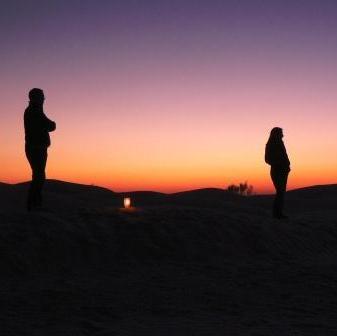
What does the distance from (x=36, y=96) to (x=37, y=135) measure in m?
0.67

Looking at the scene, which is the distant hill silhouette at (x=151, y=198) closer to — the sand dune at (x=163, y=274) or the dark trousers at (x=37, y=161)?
the dark trousers at (x=37, y=161)

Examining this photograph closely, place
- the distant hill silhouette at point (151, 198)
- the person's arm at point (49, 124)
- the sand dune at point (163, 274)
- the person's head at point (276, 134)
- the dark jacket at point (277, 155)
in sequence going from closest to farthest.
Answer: the sand dune at point (163, 274)
the person's arm at point (49, 124)
the dark jacket at point (277, 155)
the person's head at point (276, 134)
the distant hill silhouette at point (151, 198)

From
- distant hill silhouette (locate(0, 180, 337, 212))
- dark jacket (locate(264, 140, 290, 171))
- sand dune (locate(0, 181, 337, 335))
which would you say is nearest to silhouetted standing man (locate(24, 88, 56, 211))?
sand dune (locate(0, 181, 337, 335))

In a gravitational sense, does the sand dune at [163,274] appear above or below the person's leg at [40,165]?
below

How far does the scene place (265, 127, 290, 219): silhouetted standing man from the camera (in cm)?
1342

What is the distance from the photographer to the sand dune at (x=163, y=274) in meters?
6.11

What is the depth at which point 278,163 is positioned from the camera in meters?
13.4

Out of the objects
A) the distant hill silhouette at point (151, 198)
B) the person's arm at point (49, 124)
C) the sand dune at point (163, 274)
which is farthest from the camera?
the distant hill silhouette at point (151, 198)

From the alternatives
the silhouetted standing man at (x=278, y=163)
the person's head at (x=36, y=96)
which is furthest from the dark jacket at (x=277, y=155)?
the person's head at (x=36, y=96)

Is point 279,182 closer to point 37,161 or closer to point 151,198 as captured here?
point 37,161

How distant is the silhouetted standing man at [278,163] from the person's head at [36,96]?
584 cm

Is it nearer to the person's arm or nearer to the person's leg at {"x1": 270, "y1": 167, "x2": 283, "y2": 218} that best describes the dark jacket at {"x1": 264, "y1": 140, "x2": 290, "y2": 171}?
the person's leg at {"x1": 270, "y1": 167, "x2": 283, "y2": 218}

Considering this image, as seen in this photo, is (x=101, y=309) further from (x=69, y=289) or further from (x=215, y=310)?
→ (x=215, y=310)

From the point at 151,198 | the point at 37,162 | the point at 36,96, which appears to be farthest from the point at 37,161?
the point at 151,198
